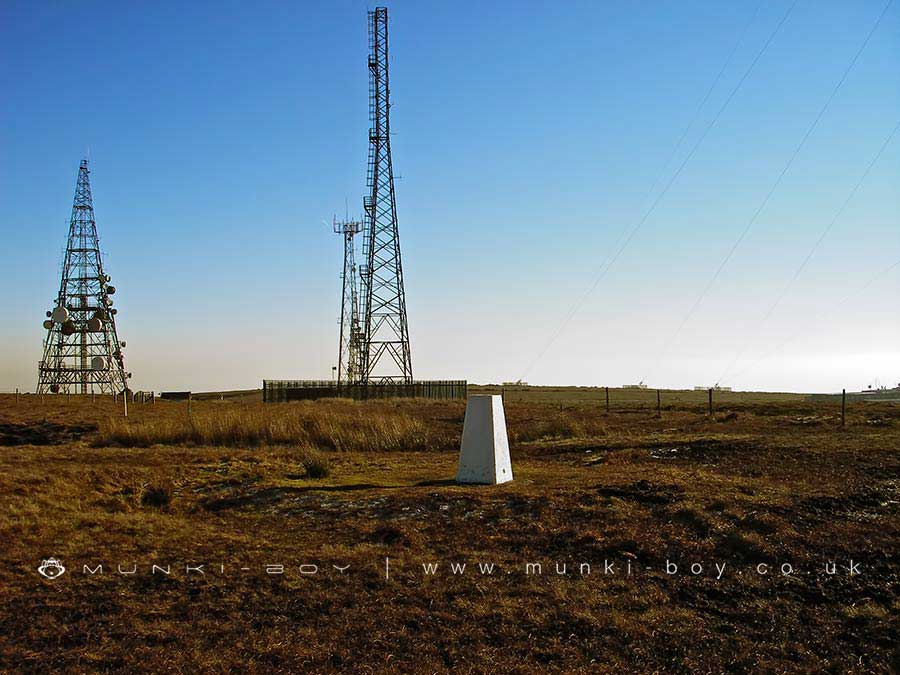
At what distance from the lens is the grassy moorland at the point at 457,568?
238 inches

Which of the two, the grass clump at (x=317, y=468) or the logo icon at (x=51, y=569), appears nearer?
the logo icon at (x=51, y=569)

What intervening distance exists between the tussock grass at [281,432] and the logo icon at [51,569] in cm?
1163

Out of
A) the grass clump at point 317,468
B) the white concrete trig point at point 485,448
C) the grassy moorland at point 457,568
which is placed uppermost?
the white concrete trig point at point 485,448

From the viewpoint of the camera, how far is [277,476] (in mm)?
14281

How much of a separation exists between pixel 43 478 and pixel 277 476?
404 centimetres

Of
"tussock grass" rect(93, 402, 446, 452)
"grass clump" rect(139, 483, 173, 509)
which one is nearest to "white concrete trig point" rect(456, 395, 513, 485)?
"grass clump" rect(139, 483, 173, 509)

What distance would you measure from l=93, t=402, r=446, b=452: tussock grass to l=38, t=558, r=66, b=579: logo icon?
11632 mm

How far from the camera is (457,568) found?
26.0 ft

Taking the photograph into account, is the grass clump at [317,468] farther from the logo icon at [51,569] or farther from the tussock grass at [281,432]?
the logo icon at [51,569]

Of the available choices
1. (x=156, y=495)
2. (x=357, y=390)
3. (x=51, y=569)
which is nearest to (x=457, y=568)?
(x=51, y=569)

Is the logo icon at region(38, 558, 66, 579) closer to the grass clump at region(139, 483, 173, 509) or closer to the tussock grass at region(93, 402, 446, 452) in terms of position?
the grass clump at region(139, 483, 173, 509)

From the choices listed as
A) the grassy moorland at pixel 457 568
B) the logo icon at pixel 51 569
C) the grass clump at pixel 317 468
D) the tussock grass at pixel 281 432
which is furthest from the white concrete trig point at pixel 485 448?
the tussock grass at pixel 281 432

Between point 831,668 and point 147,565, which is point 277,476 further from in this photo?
point 831,668

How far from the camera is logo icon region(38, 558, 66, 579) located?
7.74 meters
